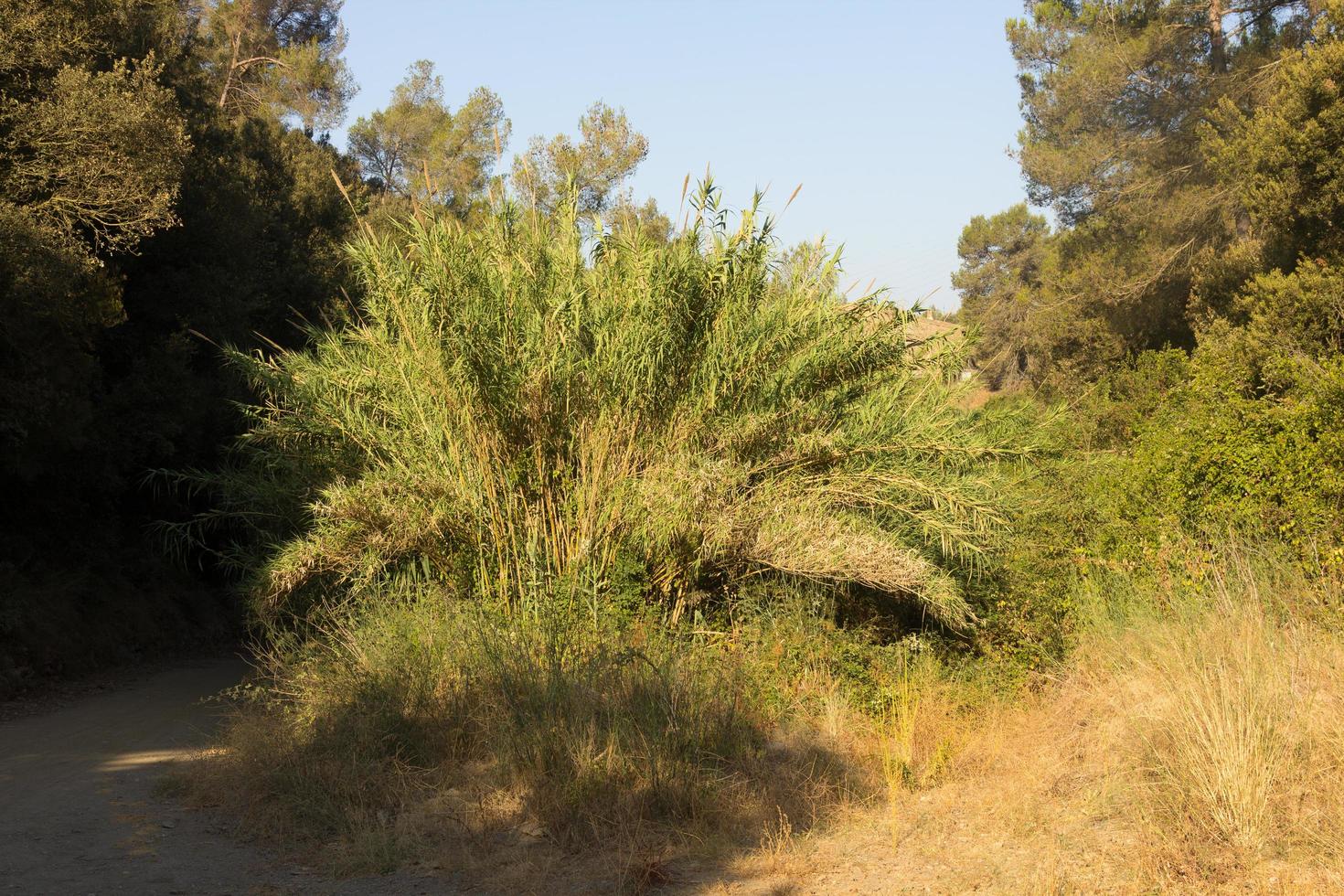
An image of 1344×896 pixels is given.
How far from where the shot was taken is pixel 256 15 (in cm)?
3091

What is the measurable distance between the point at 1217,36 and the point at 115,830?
2376cm

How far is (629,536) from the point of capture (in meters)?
8.62

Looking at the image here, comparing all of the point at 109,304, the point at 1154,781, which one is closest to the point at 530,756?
the point at 1154,781

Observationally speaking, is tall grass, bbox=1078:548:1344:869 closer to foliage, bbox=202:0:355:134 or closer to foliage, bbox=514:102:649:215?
foliage, bbox=514:102:649:215

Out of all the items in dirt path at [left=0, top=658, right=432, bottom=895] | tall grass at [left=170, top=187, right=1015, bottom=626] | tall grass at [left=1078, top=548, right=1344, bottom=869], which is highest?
tall grass at [left=170, top=187, right=1015, bottom=626]

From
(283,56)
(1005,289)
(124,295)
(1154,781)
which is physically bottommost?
(1154,781)

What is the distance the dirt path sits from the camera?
5.37 metres

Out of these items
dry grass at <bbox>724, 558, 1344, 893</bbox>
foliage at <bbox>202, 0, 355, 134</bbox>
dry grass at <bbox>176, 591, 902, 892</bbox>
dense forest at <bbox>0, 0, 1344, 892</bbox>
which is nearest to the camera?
dry grass at <bbox>724, 558, 1344, 893</bbox>

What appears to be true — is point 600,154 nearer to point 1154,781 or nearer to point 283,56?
point 283,56

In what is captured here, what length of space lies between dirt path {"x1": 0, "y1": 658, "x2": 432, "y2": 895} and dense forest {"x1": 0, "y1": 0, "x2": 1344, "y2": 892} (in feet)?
0.87

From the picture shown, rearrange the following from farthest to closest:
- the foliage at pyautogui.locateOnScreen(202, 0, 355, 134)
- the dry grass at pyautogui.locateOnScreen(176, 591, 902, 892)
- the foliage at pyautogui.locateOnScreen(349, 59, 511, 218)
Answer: the foliage at pyautogui.locateOnScreen(349, 59, 511, 218) < the foliage at pyautogui.locateOnScreen(202, 0, 355, 134) < the dry grass at pyautogui.locateOnScreen(176, 591, 902, 892)

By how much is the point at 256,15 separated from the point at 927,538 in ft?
94.9

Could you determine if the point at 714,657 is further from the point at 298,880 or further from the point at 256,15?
the point at 256,15

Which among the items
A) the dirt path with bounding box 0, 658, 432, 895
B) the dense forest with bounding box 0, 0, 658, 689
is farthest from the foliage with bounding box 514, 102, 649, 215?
the dirt path with bounding box 0, 658, 432, 895
